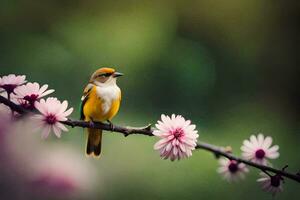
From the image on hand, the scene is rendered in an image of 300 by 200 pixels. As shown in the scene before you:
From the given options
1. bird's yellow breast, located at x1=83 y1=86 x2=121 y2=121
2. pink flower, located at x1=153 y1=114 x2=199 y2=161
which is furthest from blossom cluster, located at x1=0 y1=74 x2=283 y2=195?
bird's yellow breast, located at x1=83 y1=86 x2=121 y2=121

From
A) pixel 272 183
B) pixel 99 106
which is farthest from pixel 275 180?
pixel 99 106

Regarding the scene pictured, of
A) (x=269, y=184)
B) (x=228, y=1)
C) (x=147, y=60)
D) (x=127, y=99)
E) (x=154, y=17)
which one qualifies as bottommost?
(x=269, y=184)

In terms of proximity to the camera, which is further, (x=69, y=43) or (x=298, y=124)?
(x=298, y=124)

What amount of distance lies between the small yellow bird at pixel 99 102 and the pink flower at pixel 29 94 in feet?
0.52

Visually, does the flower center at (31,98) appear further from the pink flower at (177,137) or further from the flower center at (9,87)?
the pink flower at (177,137)

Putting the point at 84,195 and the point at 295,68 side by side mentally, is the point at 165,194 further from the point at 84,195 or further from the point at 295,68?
the point at 295,68

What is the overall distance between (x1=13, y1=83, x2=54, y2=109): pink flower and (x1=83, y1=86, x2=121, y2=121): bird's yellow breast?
6.8 inches

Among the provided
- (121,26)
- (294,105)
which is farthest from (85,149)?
(294,105)

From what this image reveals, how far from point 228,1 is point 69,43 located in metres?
0.56

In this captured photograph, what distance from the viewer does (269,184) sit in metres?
0.84

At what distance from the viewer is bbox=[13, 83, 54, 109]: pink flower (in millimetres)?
686

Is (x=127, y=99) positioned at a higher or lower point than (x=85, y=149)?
higher

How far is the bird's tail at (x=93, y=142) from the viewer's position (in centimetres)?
90

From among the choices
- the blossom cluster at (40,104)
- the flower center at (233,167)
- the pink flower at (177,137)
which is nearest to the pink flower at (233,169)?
the flower center at (233,167)
